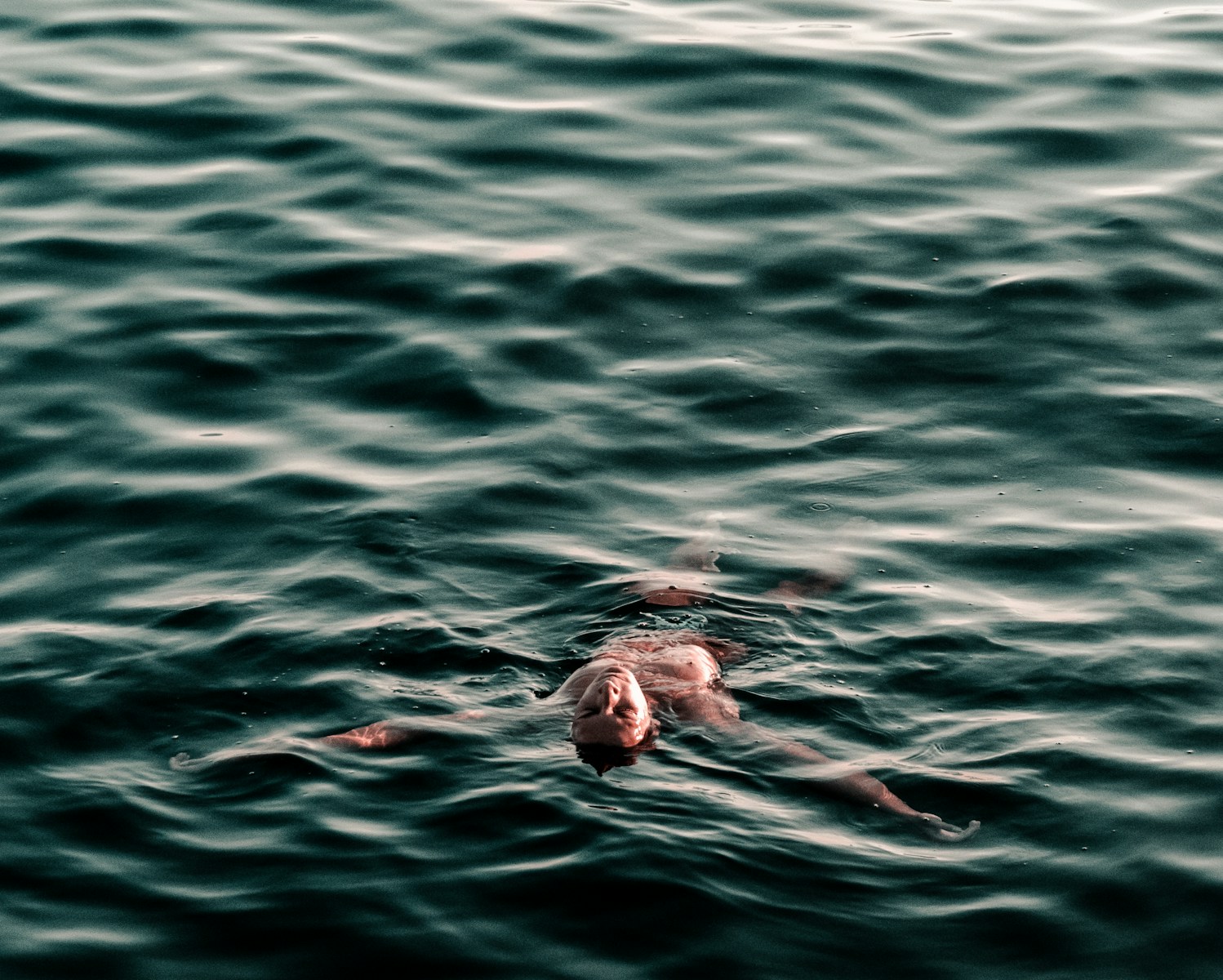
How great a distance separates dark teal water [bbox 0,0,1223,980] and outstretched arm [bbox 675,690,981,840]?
4.2 inches

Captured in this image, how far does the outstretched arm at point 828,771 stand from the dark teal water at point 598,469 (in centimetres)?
11

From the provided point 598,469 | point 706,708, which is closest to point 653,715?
point 706,708

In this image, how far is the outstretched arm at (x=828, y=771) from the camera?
7.88m

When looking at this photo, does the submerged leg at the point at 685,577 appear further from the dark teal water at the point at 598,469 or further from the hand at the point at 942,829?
the hand at the point at 942,829

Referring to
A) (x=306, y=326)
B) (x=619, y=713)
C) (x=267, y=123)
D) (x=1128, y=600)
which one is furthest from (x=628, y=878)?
(x=267, y=123)

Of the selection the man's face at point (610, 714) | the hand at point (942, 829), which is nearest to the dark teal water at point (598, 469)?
the hand at point (942, 829)

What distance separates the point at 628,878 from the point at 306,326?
21.7ft

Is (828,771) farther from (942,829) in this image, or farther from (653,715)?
(653,715)

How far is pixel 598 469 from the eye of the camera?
11250mm

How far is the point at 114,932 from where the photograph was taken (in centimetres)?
725

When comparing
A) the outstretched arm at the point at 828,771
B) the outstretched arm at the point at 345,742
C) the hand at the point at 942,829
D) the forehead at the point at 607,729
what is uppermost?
the forehead at the point at 607,729

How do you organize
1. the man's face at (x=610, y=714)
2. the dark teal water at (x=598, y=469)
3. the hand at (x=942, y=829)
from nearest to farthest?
the dark teal water at (x=598, y=469), the hand at (x=942, y=829), the man's face at (x=610, y=714)

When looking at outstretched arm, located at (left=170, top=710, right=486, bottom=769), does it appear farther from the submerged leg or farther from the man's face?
the submerged leg

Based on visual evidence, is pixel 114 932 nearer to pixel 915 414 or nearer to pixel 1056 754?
pixel 1056 754
